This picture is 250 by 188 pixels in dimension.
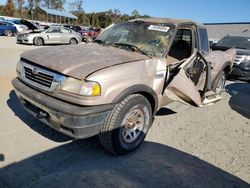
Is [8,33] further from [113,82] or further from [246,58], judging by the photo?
[113,82]

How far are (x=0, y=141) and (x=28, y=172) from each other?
38.3 inches

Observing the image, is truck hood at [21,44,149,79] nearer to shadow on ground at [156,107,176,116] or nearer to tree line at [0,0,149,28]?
shadow on ground at [156,107,176,116]

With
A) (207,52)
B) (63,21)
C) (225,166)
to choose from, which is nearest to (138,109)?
(225,166)

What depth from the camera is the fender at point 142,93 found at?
3.48 meters

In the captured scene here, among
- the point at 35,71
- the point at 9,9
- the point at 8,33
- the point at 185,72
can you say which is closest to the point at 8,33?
the point at 8,33

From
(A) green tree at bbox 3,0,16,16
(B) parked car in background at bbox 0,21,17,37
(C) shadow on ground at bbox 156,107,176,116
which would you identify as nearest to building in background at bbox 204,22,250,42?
(B) parked car in background at bbox 0,21,17,37

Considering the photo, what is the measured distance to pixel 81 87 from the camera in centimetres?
326

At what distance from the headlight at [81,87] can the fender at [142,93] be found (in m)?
0.31

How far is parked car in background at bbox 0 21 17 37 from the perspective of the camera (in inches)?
1012

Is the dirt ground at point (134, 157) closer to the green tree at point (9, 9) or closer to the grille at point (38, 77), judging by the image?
the grille at point (38, 77)

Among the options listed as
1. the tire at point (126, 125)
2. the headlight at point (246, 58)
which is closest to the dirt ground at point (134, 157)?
the tire at point (126, 125)

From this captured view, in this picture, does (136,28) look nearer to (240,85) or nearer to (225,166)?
(225,166)

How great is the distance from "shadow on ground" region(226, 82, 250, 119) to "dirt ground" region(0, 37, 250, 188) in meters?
1.20

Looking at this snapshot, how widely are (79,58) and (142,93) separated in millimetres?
1020
